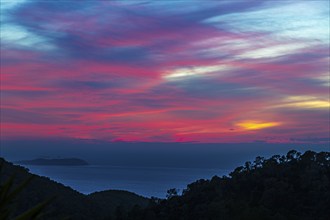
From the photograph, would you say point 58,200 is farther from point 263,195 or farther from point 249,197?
point 263,195

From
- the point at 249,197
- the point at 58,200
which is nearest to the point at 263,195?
the point at 249,197

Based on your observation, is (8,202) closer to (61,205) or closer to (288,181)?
(288,181)

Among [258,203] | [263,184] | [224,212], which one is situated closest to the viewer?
[224,212]

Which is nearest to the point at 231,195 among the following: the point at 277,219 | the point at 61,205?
the point at 277,219

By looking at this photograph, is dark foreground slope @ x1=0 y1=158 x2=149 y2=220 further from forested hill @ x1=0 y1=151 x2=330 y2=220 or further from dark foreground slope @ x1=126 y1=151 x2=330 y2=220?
dark foreground slope @ x1=126 y1=151 x2=330 y2=220

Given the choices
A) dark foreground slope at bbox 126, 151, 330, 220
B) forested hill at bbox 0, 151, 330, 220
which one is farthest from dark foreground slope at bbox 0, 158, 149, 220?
dark foreground slope at bbox 126, 151, 330, 220

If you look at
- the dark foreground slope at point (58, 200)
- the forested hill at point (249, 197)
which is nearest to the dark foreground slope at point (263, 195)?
the forested hill at point (249, 197)

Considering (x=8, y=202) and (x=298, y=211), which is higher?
(x=8, y=202)

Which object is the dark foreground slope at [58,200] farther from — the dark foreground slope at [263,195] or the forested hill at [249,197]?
the dark foreground slope at [263,195]
